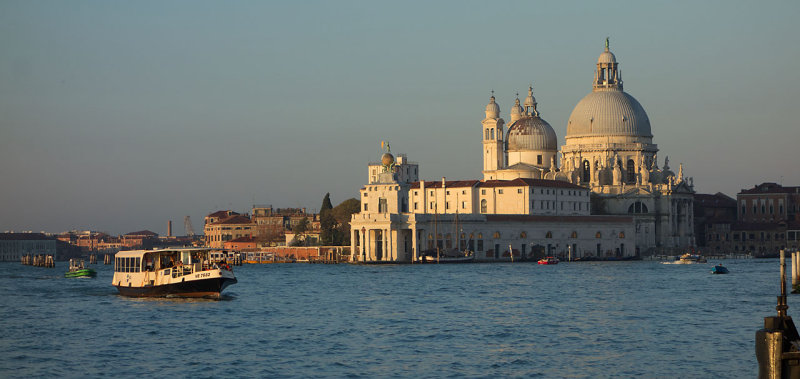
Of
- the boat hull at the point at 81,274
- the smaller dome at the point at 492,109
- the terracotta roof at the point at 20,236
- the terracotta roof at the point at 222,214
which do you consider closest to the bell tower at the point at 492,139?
the smaller dome at the point at 492,109

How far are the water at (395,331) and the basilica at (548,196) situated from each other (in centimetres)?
4237

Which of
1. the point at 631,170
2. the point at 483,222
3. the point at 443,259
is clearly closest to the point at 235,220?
the point at 631,170

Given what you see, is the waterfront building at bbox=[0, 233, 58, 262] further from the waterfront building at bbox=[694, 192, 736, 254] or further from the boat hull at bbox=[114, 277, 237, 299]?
the boat hull at bbox=[114, 277, 237, 299]

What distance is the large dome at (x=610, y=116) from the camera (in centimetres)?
12600

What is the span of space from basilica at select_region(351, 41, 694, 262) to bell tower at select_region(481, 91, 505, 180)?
0.10m

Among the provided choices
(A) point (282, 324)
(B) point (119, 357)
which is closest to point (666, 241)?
(A) point (282, 324)

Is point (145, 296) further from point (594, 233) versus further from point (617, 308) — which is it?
point (594, 233)

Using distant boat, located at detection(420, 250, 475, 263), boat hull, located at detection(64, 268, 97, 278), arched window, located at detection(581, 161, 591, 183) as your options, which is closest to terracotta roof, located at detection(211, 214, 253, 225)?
arched window, located at detection(581, 161, 591, 183)

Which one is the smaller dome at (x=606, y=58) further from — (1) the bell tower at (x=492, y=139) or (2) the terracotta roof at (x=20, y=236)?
(2) the terracotta roof at (x=20, y=236)

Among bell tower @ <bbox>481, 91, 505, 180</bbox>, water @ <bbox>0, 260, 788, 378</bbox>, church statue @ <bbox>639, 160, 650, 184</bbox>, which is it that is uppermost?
bell tower @ <bbox>481, 91, 505, 180</bbox>

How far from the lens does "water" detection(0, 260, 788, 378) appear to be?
97.6ft

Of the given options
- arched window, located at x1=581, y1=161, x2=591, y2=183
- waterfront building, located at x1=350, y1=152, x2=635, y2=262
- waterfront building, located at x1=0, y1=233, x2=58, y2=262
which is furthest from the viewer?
waterfront building, located at x1=0, y1=233, x2=58, y2=262

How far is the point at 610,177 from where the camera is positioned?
12612 centimetres

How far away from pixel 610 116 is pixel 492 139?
1226 cm
